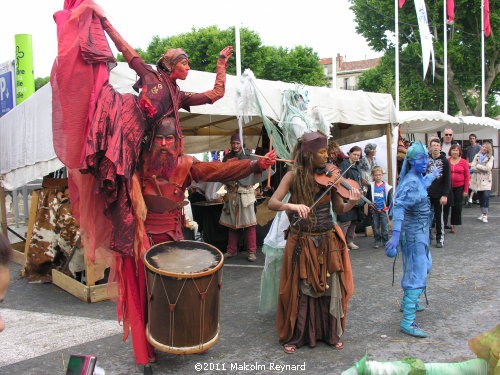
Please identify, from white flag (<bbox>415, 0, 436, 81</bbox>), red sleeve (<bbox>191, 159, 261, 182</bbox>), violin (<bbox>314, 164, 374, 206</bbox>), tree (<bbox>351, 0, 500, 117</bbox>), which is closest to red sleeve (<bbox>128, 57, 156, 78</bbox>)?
red sleeve (<bbox>191, 159, 261, 182</bbox>)

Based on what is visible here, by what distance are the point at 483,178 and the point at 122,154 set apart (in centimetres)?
951

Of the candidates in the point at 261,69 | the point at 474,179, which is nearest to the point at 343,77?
the point at 261,69

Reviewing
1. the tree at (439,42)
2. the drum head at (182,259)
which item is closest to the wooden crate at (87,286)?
the drum head at (182,259)

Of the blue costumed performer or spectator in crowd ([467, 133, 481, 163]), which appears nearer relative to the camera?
the blue costumed performer

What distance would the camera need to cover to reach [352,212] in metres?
7.71

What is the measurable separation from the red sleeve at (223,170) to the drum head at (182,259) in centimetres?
52

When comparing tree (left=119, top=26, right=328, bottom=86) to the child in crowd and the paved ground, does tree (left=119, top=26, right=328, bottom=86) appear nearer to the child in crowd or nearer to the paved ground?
the child in crowd

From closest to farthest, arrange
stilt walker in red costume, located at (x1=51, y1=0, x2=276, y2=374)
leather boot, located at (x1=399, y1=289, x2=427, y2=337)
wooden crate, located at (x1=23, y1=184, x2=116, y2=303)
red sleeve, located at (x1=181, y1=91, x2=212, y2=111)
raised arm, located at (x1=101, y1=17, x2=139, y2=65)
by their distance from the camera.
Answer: stilt walker in red costume, located at (x1=51, y1=0, x2=276, y2=374), raised arm, located at (x1=101, y1=17, x2=139, y2=65), red sleeve, located at (x1=181, y1=91, x2=212, y2=111), leather boot, located at (x1=399, y1=289, x2=427, y2=337), wooden crate, located at (x1=23, y1=184, x2=116, y2=303)

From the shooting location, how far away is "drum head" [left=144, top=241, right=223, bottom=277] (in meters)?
3.16

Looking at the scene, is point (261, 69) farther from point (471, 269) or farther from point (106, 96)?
point (106, 96)

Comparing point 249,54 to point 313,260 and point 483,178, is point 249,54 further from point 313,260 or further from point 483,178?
point 313,260

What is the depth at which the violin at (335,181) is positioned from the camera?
3793 millimetres

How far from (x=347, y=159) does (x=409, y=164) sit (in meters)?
3.20

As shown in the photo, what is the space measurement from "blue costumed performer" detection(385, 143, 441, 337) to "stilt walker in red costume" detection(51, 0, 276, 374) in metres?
1.55
